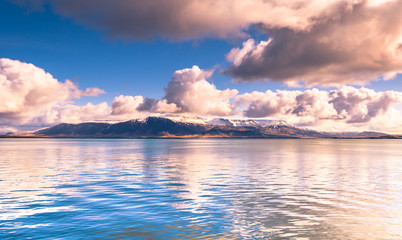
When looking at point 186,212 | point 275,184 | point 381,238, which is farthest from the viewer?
point 275,184

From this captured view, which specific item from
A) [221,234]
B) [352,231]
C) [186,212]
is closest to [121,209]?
[186,212]

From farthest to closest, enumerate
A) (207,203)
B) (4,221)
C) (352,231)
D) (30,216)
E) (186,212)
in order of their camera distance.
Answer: (207,203), (186,212), (30,216), (4,221), (352,231)

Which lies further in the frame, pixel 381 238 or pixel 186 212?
pixel 186 212

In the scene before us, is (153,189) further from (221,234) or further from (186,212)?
(221,234)

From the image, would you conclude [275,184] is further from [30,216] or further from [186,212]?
[30,216]

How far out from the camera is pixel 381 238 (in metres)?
17.2

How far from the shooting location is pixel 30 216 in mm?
21719

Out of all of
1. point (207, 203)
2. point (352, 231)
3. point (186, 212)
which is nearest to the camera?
point (352, 231)

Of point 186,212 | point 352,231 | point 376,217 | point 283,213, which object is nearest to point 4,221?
point 186,212

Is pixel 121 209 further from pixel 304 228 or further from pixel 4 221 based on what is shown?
pixel 304 228

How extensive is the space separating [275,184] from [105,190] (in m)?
20.6

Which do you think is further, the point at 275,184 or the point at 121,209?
the point at 275,184

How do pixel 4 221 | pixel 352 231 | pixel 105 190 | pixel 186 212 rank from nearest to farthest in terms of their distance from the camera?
pixel 352 231 < pixel 4 221 < pixel 186 212 < pixel 105 190

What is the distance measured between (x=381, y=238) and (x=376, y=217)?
5.32 meters
